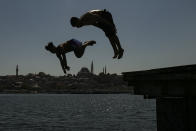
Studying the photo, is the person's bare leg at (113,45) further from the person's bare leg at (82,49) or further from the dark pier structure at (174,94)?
the dark pier structure at (174,94)

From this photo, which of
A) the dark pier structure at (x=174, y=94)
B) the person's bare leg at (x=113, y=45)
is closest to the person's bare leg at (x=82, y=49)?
the person's bare leg at (x=113, y=45)

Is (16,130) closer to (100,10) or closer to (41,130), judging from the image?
(41,130)

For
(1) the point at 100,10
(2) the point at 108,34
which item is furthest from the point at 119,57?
(1) the point at 100,10

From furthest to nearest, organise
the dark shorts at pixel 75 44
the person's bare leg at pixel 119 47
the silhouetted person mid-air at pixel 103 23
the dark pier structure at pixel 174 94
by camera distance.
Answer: the dark pier structure at pixel 174 94 → the dark shorts at pixel 75 44 → the person's bare leg at pixel 119 47 → the silhouetted person mid-air at pixel 103 23

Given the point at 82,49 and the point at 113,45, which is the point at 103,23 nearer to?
the point at 113,45

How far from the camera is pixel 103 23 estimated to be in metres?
8.91

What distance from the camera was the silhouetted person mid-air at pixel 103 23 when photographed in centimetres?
873

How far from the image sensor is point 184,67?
1077cm

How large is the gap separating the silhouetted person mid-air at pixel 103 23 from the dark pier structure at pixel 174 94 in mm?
2430

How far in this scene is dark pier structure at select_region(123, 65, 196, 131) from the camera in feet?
36.4

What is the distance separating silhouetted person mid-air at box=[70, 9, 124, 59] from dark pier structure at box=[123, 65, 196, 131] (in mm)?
2430

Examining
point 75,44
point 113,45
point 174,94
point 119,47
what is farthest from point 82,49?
point 174,94

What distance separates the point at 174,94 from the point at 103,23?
4.01 metres

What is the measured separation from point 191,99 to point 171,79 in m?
0.87
